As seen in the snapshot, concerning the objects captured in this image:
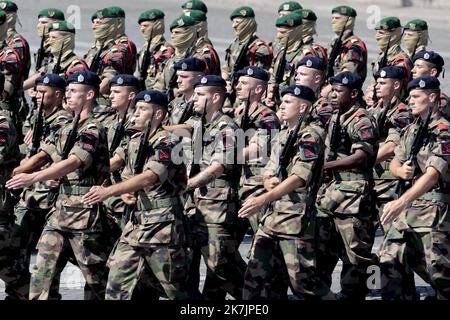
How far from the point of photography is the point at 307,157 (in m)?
14.4

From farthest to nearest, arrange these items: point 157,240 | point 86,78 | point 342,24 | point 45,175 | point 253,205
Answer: point 342,24, point 86,78, point 157,240, point 45,175, point 253,205

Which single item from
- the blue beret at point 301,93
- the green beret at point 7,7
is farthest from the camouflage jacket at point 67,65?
the blue beret at point 301,93

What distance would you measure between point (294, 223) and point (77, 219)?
1.83 meters

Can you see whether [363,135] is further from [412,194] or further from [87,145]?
[87,145]

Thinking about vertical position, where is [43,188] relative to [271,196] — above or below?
below

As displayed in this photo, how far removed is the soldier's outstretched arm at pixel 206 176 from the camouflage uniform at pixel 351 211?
44.5 inches

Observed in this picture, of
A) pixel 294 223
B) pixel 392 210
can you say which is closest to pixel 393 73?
pixel 294 223

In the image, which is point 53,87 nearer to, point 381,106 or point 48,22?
point 381,106

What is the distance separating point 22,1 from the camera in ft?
110

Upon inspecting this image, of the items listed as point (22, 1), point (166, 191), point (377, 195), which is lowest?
point (22, 1)

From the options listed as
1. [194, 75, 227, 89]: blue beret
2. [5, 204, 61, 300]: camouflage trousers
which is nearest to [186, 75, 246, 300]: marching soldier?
[194, 75, 227, 89]: blue beret

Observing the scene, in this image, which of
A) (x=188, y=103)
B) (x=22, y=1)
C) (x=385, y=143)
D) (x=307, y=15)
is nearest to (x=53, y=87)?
→ (x=188, y=103)

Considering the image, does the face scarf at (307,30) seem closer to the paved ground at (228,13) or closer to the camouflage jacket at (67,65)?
the camouflage jacket at (67,65)
